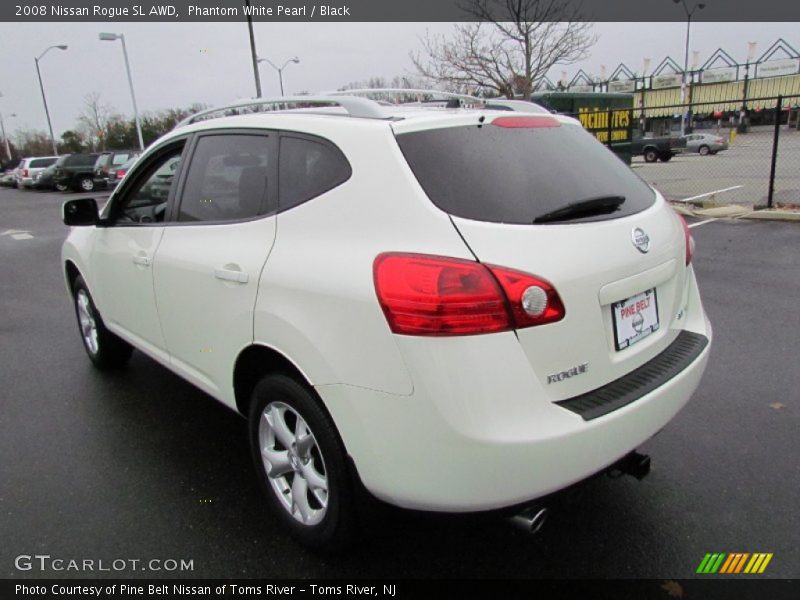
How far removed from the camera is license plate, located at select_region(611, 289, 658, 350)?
7.23 ft

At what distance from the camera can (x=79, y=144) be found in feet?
216

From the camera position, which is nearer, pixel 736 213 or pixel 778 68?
pixel 736 213

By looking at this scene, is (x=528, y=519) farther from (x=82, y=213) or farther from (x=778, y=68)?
(x=778, y=68)

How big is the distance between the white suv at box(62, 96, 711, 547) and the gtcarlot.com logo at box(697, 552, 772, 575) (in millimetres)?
592

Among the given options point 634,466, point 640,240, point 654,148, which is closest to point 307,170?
point 640,240

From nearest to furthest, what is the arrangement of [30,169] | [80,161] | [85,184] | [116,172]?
[116,172]
[85,184]
[80,161]
[30,169]

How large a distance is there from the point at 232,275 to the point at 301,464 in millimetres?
833

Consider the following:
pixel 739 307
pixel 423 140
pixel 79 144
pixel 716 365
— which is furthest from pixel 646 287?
pixel 79 144

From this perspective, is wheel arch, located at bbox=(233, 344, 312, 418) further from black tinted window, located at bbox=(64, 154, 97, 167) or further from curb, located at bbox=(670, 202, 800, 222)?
black tinted window, located at bbox=(64, 154, 97, 167)

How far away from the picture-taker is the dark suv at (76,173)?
26.7 metres

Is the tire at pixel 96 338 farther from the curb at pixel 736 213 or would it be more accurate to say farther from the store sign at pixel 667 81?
the store sign at pixel 667 81

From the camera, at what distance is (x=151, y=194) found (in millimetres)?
3619

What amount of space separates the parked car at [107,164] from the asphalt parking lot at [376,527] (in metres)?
23.0

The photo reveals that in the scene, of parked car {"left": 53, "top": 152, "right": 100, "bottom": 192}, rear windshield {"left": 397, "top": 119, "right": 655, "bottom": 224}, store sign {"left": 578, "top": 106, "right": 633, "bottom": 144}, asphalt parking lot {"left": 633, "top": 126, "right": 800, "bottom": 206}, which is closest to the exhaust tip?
rear windshield {"left": 397, "top": 119, "right": 655, "bottom": 224}
